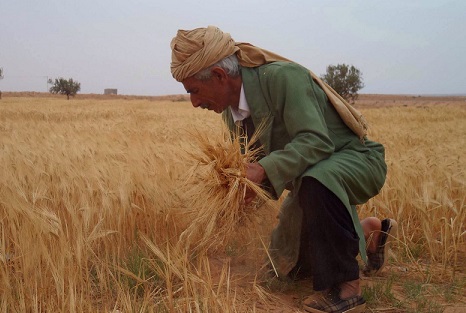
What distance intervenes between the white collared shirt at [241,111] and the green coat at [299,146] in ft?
0.14

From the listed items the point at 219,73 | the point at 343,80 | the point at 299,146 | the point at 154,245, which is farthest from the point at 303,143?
the point at 343,80

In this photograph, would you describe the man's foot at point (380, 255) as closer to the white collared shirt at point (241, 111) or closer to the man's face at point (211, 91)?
the white collared shirt at point (241, 111)

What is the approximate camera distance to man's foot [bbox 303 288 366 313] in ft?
7.05

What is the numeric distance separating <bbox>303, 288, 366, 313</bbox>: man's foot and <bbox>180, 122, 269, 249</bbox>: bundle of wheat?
0.47 metres

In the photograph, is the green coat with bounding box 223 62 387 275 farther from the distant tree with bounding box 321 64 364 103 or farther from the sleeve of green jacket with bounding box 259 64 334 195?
the distant tree with bounding box 321 64 364 103

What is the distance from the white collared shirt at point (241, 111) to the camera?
2332mm

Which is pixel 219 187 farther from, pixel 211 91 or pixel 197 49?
pixel 197 49

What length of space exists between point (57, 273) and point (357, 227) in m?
1.33

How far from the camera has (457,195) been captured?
350 centimetres

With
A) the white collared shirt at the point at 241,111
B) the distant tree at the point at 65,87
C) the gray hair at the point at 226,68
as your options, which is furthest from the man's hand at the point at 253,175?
the distant tree at the point at 65,87

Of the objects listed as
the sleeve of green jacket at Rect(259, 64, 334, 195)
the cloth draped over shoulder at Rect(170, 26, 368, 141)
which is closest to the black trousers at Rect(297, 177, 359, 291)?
the sleeve of green jacket at Rect(259, 64, 334, 195)

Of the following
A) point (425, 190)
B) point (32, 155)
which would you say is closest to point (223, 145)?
point (425, 190)

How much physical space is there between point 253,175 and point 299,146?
24cm

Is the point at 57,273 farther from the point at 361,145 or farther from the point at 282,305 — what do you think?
the point at 361,145
